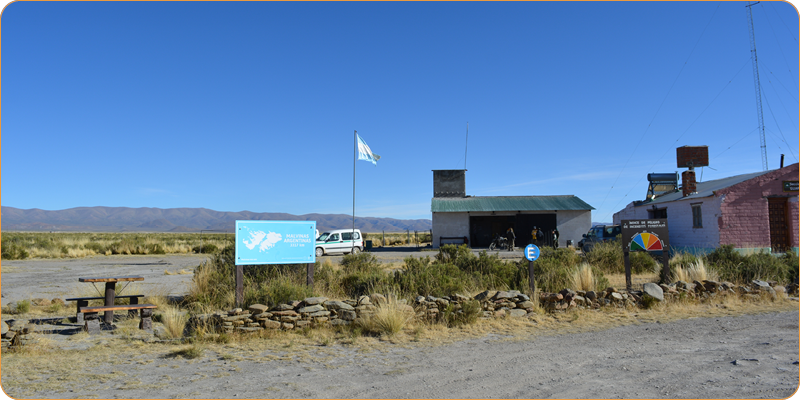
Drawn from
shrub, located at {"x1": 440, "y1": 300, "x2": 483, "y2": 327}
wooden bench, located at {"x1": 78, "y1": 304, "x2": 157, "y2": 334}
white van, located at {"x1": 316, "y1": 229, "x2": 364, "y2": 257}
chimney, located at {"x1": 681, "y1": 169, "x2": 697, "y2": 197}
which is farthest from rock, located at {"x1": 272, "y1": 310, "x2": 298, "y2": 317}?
chimney, located at {"x1": 681, "y1": 169, "x2": 697, "y2": 197}

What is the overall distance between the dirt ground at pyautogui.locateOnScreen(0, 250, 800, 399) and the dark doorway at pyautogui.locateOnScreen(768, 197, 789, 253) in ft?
43.8

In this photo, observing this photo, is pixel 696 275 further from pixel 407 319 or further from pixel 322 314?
pixel 322 314

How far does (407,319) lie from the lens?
26.7ft

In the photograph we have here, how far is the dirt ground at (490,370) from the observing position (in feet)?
16.5

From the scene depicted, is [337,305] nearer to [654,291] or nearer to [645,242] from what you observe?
[654,291]

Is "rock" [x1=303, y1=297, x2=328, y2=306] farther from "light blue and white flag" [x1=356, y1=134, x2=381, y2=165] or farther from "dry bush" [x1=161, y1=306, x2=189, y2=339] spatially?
"light blue and white flag" [x1=356, y1=134, x2=381, y2=165]

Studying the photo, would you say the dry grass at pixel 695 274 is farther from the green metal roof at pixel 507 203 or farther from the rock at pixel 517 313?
the green metal roof at pixel 507 203

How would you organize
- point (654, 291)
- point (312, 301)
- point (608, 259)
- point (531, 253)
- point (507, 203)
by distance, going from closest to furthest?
point (312, 301) < point (654, 291) < point (531, 253) < point (608, 259) < point (507, 203)

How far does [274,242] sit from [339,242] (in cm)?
1783

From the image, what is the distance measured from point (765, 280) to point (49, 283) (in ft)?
66.3

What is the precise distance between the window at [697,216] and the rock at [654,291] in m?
11.4

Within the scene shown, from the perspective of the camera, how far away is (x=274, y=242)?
31.0 ft

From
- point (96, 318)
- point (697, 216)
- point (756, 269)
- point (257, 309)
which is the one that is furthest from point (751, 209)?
point (96, 318)

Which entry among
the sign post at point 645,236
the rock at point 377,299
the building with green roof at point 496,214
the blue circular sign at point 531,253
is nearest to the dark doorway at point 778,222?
the sign post at point 645,236
